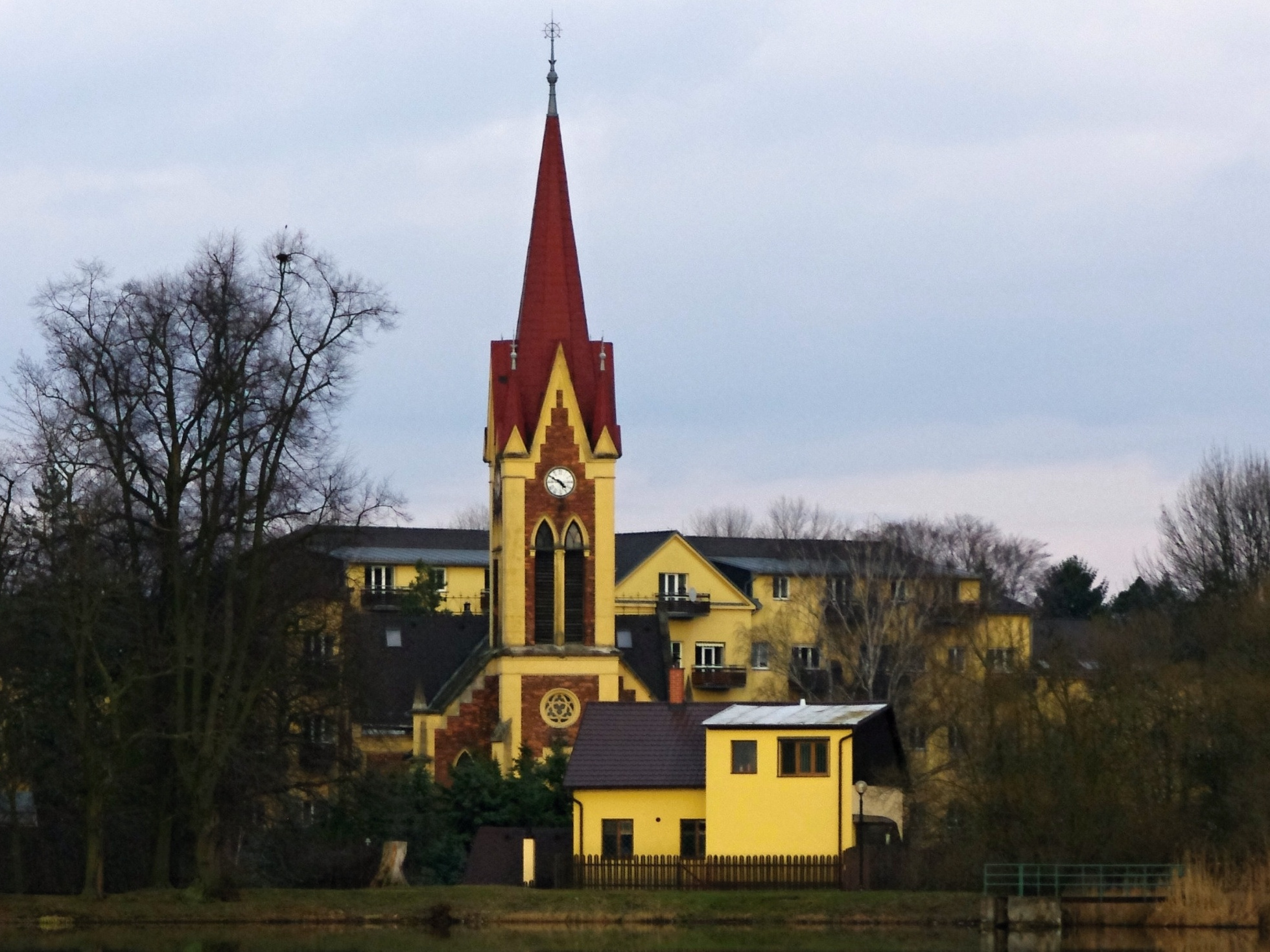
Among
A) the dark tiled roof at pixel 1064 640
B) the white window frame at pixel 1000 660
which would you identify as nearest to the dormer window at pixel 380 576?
the dark tiled roof at pixel 1064 640

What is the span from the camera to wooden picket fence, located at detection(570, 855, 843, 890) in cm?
5450

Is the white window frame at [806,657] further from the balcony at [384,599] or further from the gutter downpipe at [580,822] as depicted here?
the gutter downpipe at [580,822]

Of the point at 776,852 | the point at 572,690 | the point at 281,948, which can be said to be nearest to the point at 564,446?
the point at 572,690

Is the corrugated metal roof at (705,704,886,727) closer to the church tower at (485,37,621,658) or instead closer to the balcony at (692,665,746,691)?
the church tower at (485,37,621,658)

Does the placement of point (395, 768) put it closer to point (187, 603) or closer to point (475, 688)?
point (475, 688)

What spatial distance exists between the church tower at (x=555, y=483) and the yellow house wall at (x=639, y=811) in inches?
645

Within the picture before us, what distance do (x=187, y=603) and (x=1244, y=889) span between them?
2225 centimetres

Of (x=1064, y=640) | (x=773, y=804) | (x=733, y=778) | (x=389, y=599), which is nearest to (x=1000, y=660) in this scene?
(x=1064, y=640)

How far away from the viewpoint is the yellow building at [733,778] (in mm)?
55469

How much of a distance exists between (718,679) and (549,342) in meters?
27.6

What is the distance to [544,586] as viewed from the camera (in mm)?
74188

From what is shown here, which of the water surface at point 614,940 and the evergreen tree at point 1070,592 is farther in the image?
the evergreen tree at point 1070,592

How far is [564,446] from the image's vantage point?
2921 inches

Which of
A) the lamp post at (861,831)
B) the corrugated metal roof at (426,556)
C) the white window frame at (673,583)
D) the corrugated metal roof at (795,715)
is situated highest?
the corrugated metal roof at (426,556)
